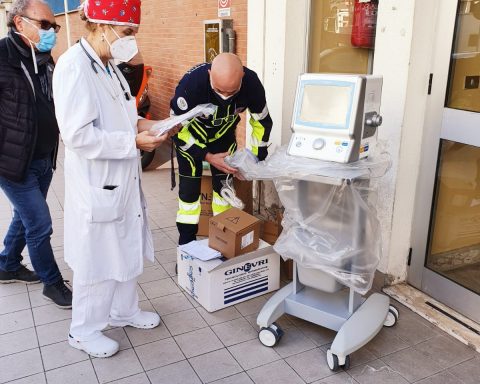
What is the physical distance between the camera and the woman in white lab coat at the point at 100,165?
6.84 feet

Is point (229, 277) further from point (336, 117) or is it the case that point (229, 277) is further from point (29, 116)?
point (29, 116)

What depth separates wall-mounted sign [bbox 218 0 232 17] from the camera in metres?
4.50

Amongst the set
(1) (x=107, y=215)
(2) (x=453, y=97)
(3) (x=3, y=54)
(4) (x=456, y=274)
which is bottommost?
(4) (x=456, y=274)

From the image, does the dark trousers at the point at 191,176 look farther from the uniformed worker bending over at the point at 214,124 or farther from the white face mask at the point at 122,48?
the white face mask at the point at 122,48

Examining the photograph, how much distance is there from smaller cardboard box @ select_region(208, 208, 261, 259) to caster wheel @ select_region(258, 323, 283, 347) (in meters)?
0.53

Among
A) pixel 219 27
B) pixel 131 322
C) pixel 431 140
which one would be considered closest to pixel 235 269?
pixel 131 322

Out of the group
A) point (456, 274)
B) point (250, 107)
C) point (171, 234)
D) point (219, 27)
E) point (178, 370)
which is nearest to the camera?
point (178, 370)

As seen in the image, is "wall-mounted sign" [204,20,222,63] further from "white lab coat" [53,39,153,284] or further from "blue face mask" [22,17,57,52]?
"white lab coat" [53,39,153,284]

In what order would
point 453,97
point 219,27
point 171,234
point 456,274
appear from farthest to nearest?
point 219,27 → point 171,234 → point 456,274 → point 453,97

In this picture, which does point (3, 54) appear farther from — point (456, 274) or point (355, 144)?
point (456, 274)

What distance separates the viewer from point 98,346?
98.3 inches

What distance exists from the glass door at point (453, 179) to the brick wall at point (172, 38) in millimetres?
2102

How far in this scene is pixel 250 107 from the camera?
3.21 m

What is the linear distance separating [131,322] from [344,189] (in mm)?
1405
